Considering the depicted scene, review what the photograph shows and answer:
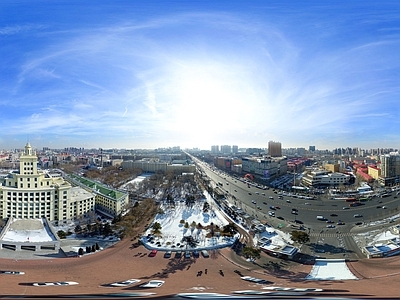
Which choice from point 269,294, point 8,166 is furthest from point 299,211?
point 8,166

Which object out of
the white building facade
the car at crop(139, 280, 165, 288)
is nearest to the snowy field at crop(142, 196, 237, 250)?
the car at crop(139, 280, 165, 288)

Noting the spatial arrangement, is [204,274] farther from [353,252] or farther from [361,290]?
[353,252]

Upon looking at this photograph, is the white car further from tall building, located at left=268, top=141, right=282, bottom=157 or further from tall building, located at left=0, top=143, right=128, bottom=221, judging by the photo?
tall building, located at left=268, top=141, right=282, bottom=157

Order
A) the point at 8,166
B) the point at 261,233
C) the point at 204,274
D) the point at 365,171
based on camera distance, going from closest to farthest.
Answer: the point at 204,274
the point at 261,233
the point at 365,171
the point at 8,166

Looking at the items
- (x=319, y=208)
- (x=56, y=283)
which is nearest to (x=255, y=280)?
(x=56, y=283)

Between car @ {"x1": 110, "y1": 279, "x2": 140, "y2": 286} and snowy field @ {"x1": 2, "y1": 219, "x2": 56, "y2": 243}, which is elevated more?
snowy field @ {"x1": 2, "y1": 219, "x2": 56, "y2": 243}

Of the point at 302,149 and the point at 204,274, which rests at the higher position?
the point at 302,149

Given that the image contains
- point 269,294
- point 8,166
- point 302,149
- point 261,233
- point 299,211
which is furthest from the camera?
point 302,149
